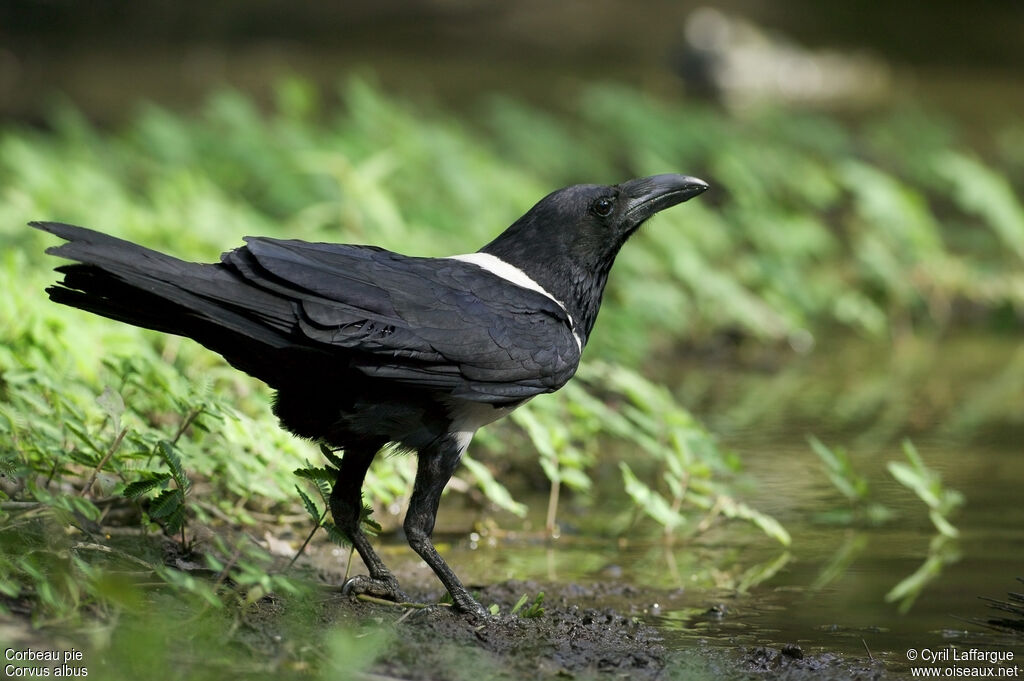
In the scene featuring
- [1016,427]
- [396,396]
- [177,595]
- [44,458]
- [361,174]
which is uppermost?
[361,174]

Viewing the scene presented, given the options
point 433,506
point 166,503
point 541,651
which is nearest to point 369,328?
point 433,506

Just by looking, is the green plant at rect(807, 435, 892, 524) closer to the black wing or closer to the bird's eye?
the bird's eye

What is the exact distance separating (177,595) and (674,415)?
2354 mm

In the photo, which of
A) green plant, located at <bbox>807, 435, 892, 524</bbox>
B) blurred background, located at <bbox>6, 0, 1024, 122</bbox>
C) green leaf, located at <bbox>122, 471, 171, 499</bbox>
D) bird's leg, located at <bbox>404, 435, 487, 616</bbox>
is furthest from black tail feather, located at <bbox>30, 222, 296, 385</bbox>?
blurred background, located at <bbox>6, 0, 1024, 122</bbox>

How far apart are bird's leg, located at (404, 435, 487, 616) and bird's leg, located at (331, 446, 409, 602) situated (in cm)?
15

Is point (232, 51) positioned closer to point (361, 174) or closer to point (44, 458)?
point (361, 174)

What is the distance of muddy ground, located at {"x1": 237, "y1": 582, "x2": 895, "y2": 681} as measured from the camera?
11.8 ft

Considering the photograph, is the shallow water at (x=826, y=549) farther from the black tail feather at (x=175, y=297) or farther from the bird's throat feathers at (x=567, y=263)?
the black tail feather at (x=175, y=297)

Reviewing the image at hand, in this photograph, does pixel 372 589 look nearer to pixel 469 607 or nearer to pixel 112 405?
pixel 469 607

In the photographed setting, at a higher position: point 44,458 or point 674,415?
point 674,415

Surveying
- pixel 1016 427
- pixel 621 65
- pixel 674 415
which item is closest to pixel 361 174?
pixel 674 415

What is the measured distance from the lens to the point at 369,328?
3840 millimetres

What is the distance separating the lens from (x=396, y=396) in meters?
3.95

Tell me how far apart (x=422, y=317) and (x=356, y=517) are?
70cm
